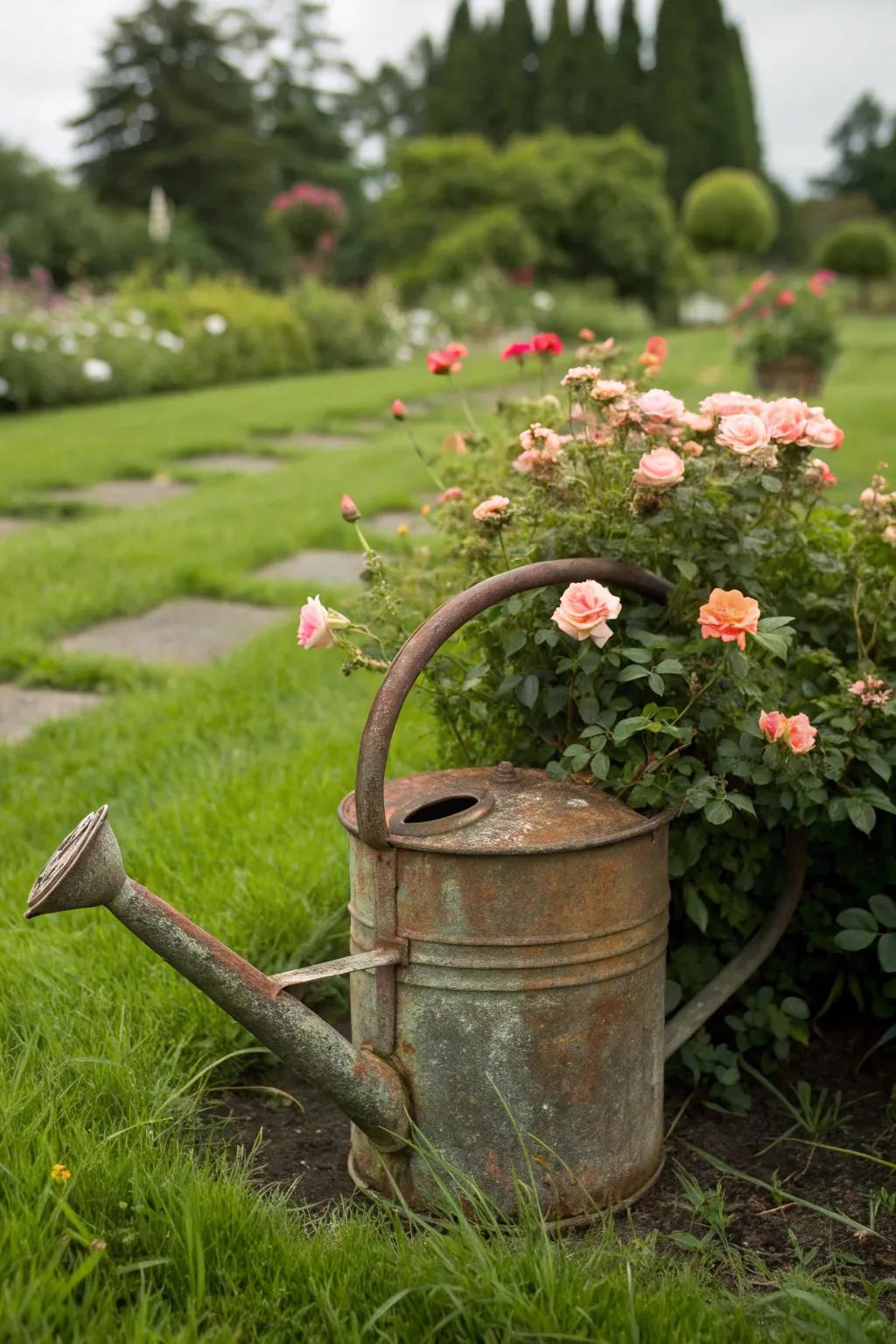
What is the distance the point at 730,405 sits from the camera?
6.43 feet

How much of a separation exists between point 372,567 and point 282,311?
12.3 metres

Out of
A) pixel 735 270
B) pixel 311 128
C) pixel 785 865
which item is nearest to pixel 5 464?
pixel 785 865

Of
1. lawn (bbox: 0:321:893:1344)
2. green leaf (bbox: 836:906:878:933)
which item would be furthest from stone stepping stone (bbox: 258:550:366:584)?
green leaf (bbox: 836:906:878:933)

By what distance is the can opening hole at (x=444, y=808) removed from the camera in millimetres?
1748

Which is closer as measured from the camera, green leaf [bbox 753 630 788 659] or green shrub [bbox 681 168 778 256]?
green leaf [bbox 753 630 788 659]

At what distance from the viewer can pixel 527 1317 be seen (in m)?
1.30

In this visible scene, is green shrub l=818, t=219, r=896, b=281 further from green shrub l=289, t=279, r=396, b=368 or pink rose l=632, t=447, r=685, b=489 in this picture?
pink rose l=632, t=447, r=685, b=489

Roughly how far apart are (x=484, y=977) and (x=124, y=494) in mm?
5287

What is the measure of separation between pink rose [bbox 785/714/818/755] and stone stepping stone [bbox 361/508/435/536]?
11.9 feet

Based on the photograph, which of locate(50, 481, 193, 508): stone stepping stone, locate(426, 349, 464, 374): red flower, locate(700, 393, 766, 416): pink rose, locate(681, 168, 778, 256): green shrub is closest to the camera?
locate(700, 393, 766, 416): pink rose

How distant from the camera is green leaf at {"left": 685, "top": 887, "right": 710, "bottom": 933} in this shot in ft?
6.10

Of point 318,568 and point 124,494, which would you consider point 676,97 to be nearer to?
point 124,494

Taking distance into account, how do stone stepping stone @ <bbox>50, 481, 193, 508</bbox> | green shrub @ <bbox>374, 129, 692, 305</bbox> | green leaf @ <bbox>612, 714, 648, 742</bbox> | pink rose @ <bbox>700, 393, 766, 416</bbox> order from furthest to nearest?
green shrub @ <bbox>374, 129, 692, 305</bbox>, stone stepping stone @ <bbox>50, 481, 193, 508</bbox>, pink rose @ <bbox>700, 393, 766, 416</bbox>, green leaf @ <bbox>612, 714, 648, 742</bbox>

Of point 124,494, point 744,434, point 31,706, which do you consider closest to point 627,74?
point 124,494
